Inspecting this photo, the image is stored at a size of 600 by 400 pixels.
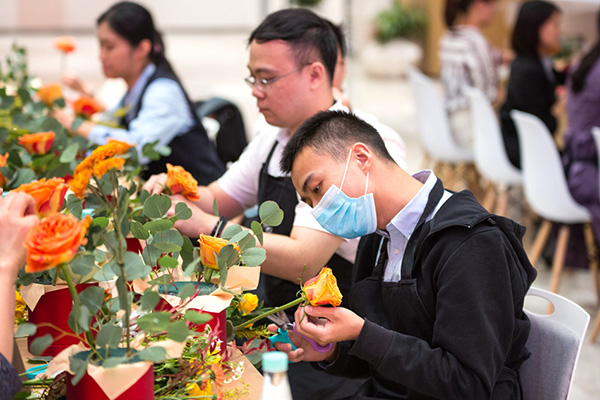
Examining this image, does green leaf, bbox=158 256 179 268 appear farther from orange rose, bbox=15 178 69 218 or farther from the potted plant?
the potted plant

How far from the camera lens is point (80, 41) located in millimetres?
7156

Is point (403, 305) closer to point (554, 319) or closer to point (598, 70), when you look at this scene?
point (554, 319)

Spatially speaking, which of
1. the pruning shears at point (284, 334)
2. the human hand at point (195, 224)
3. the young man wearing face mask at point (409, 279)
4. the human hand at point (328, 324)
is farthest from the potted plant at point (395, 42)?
the human hand at point (328, 324)

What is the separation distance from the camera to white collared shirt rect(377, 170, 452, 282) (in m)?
1.34

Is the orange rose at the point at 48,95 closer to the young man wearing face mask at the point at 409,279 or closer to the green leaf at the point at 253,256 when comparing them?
the young man wearing face mask at the point at 409,279

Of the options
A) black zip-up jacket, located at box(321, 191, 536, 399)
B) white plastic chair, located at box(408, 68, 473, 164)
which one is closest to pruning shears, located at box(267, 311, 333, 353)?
black zip-up jacket, located at box(321, 191, 536, 399)

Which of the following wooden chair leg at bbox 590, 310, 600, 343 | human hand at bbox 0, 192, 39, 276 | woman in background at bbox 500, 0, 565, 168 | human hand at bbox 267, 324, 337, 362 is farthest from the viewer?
woman in background at bbox 500, 0, 565, 168

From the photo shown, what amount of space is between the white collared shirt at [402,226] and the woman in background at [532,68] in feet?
10.1

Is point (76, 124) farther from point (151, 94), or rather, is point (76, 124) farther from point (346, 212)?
point (346, 212)

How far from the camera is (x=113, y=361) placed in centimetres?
87

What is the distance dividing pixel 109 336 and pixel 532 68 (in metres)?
3.84

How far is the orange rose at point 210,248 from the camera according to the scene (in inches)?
44.1

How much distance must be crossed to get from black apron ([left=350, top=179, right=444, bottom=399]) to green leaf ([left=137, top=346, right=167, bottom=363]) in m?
→ 0.57

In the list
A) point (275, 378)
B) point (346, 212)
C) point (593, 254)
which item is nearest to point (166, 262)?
Result: point (275, 378)
